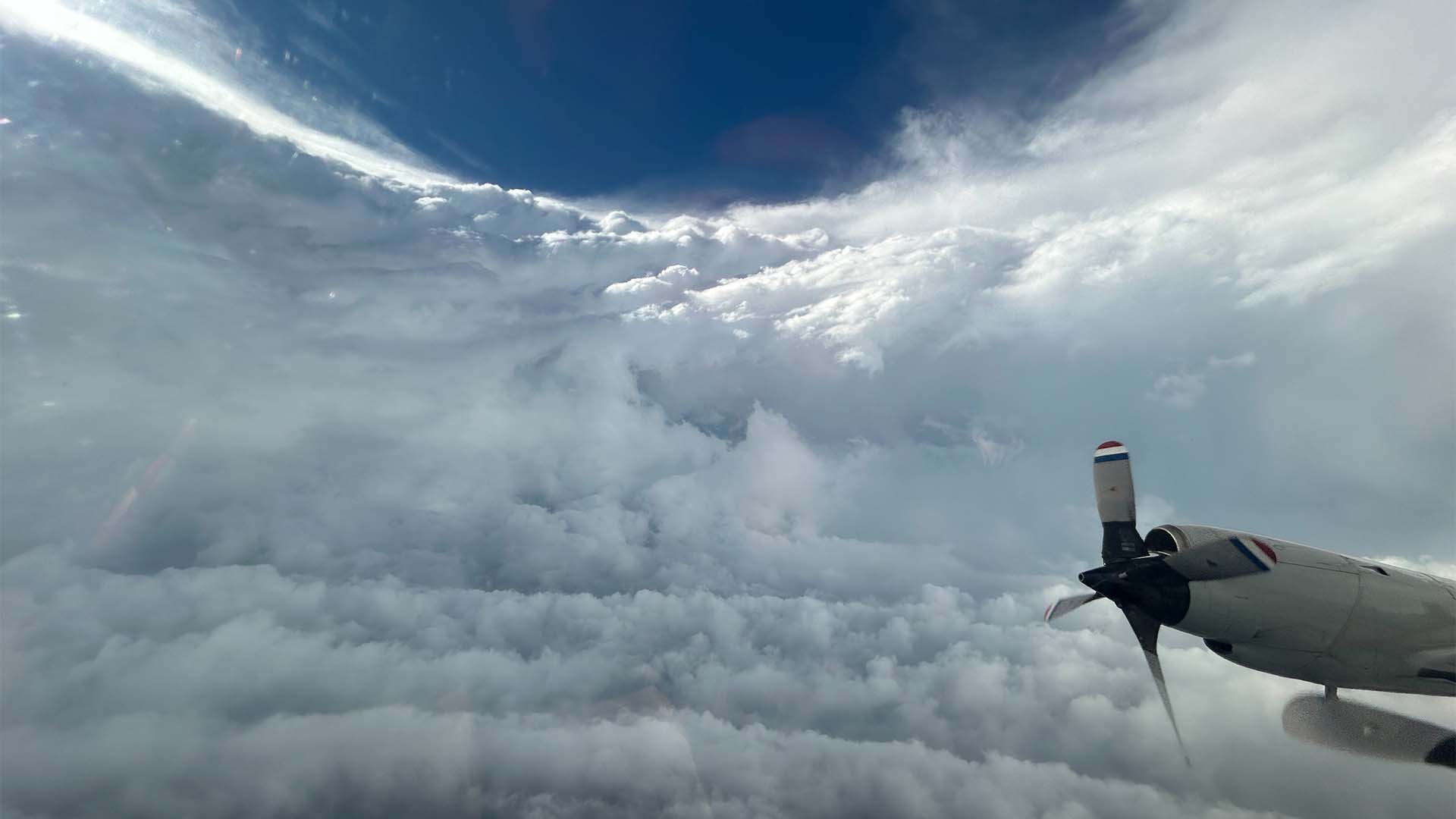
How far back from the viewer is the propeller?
68.4 ft

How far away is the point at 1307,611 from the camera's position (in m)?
20.2

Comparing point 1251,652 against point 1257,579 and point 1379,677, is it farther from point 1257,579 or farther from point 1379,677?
point 1379,677

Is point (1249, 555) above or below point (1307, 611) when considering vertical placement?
above

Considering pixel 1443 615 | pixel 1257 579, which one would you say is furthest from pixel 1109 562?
pixel 1443 615

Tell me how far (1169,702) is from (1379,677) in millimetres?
7148

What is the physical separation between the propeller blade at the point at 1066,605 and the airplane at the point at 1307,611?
2850 millimetres

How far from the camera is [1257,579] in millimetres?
20109

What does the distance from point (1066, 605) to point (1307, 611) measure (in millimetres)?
7744

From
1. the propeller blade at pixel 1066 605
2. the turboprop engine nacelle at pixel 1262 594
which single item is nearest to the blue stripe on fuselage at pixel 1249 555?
the turboprop engine nacelle at pixel 1262 594

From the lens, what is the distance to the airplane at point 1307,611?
20172mm

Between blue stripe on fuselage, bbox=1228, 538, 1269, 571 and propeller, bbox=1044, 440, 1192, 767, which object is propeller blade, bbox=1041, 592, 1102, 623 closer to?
propeller, bbox=1044, 440, 1192, 767

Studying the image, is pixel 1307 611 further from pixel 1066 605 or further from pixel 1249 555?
pixel 1066 605

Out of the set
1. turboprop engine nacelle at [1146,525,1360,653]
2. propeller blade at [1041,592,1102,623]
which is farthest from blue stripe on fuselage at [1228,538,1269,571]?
propeller blade at [1041,592,1102,623]

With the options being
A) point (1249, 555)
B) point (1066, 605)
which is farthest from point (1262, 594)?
point (1066, 605)
